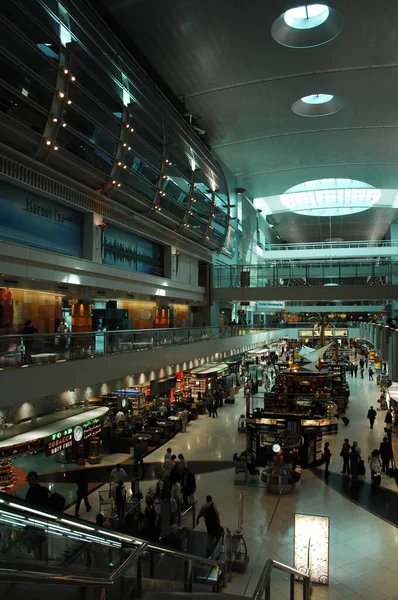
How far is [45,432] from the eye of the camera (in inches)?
481

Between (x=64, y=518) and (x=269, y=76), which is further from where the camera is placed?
(x=269, y=76)

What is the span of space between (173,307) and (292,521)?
59.1ft

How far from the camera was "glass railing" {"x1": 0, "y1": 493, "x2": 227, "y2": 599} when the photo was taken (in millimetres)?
3788

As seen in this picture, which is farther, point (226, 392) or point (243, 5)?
point (226, 392)

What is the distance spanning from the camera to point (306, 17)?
17344mm

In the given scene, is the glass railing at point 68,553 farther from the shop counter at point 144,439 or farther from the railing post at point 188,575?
the shop counter at point 144,439

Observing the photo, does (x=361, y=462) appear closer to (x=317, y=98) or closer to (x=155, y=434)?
(x=155, y=434)

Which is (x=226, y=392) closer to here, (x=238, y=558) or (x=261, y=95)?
(x=261, y=95)

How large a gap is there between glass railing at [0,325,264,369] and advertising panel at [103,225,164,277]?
14.9 ft

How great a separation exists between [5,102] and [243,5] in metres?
8.85

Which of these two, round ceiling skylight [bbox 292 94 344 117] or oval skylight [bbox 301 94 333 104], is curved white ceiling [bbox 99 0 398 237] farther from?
oval skylight [bbox 301 94 333 104]

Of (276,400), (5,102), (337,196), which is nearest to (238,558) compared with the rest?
(5,102)

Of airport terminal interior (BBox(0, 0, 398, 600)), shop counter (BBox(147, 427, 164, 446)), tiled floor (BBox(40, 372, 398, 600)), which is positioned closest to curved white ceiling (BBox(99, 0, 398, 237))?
airport terminal interior (BBox(0, 0, 398, 600))

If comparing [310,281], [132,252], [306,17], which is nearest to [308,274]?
[310,281]
